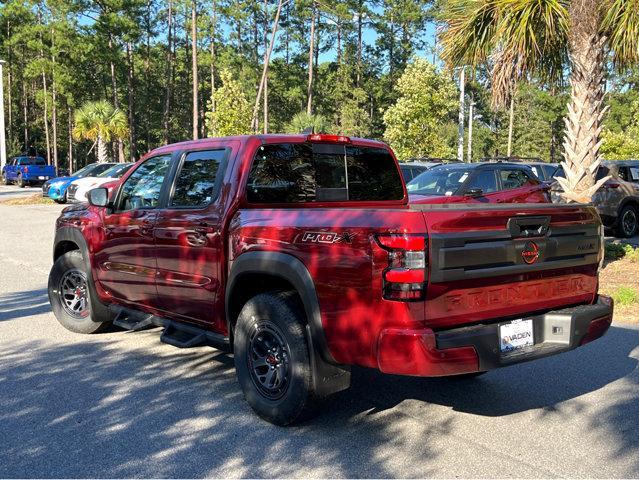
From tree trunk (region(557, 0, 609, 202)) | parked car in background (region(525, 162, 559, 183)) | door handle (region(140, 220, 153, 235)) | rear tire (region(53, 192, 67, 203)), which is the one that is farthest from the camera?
rear tire (region(53, 192, 67, 203))

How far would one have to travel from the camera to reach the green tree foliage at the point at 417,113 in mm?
29781

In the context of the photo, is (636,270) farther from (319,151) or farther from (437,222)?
(437,222)

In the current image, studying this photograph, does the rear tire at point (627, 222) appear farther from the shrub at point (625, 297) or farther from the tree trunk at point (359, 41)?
the tree trunk at point (359, 41)

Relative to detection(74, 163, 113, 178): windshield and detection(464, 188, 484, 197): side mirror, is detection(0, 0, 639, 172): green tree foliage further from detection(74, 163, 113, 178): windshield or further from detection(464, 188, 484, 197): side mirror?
detection(464, 188, 484, 197): side mirror

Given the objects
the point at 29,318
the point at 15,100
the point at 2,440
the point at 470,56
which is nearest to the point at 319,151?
the point at 2,440

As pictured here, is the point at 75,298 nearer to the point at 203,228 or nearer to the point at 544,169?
the point at 203,228

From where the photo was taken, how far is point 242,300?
4.26m

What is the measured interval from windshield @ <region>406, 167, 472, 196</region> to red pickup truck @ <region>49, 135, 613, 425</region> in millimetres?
5773

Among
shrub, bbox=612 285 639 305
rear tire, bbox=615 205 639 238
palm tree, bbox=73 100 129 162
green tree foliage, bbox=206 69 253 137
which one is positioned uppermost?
green tree foliage, bbox=206 69 253 137

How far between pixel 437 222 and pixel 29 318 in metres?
5.35

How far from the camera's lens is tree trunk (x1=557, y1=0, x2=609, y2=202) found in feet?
30.3

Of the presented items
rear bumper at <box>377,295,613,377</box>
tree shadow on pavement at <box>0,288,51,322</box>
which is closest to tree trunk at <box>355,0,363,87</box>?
tree shadow on pavement at <box>0,288,51,322</box>

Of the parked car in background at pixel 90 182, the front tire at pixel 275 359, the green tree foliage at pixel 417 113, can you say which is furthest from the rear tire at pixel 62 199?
the front tire at pixel 275 359

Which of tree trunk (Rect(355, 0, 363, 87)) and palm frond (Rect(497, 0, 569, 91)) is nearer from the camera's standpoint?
palm frond (Rect(497, 0, 569, 91))
